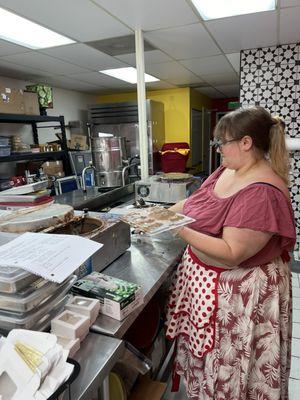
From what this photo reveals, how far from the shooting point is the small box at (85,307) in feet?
3.08

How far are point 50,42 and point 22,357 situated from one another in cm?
310

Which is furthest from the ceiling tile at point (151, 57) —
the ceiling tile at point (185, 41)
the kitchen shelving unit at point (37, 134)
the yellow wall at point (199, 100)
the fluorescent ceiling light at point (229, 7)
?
the yellow wall at point (199, 100)

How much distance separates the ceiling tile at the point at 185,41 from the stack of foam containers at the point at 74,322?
8.47 feet

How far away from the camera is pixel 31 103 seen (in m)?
3.99

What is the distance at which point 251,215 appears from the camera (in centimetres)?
112

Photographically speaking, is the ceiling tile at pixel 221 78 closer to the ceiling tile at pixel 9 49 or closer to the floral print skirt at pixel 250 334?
the ceiling tile at pixel 9 49

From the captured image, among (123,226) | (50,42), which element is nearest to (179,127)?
(50,42)

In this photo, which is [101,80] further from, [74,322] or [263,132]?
[74,322]

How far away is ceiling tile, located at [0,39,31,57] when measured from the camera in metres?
2.93

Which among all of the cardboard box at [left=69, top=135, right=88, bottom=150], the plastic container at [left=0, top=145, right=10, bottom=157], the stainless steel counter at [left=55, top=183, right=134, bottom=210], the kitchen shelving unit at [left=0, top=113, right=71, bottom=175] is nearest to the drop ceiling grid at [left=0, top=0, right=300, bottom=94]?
the kitchen shelving unit at [left=0, top=113, right=71, bottom=175]

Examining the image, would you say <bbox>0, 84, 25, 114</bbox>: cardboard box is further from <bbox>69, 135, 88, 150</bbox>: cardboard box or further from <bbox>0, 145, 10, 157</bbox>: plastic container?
<bbox>69, 135, 88, 150</bbox>: cardboard box

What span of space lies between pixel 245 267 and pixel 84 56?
10.4 feet

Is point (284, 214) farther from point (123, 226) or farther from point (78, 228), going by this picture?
point (78, 228)

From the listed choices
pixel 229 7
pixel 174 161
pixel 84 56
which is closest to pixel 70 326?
pixel 229 7
